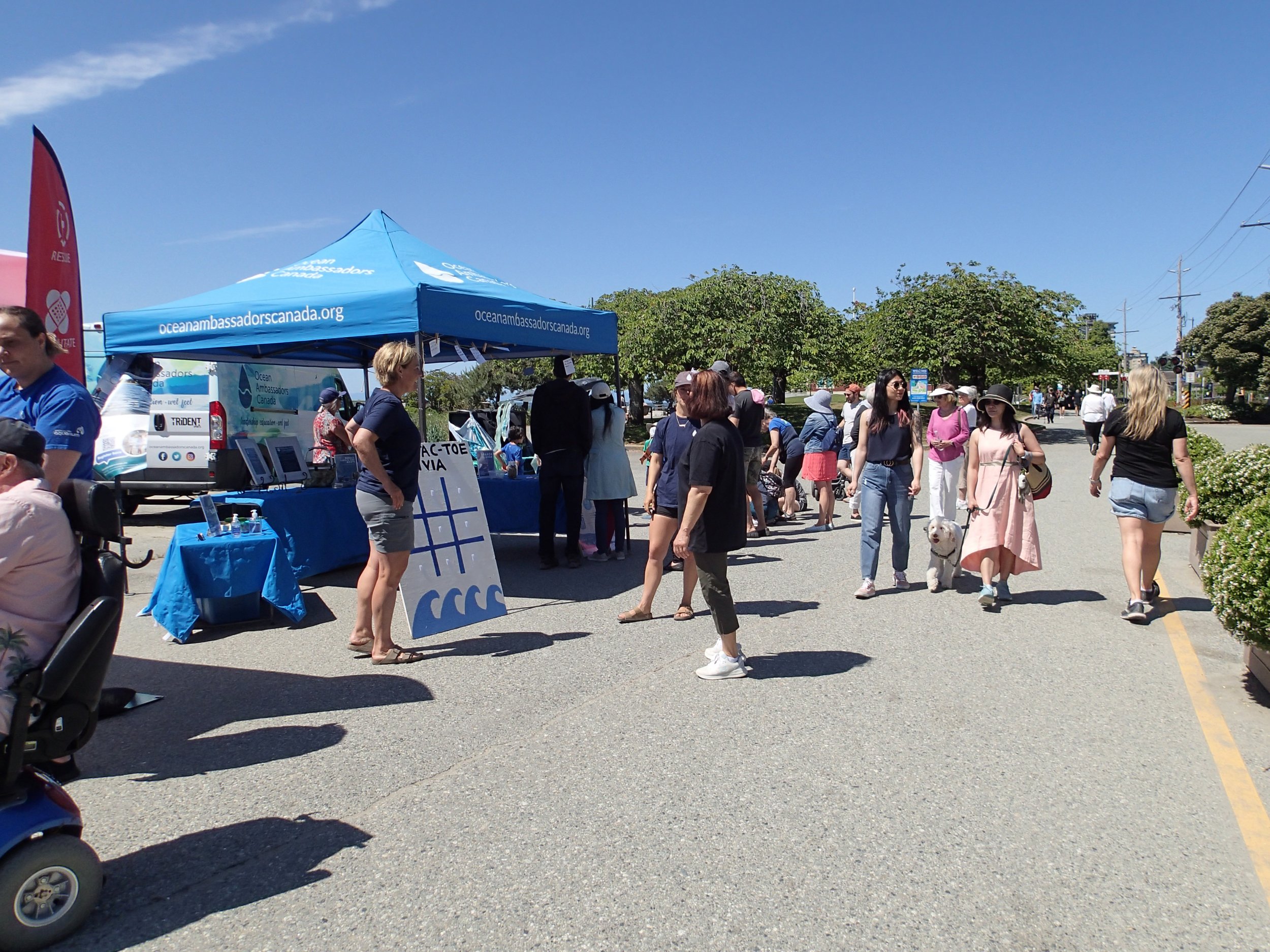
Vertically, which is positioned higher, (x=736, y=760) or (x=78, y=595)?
(x=78, y=595)

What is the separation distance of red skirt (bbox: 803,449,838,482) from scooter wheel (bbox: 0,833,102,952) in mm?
9319

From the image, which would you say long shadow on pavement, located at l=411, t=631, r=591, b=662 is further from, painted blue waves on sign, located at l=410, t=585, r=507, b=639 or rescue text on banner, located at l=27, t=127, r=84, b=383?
rescue text on banner, located at l=27, t=127, r=84, b=383

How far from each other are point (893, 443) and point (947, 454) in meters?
1.60

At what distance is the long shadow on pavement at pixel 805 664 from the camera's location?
5203mm

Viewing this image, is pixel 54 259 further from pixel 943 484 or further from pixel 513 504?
pixel 943 484

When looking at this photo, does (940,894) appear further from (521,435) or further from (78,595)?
(521,435)

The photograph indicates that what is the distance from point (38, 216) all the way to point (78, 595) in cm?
392

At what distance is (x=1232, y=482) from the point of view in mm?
7738

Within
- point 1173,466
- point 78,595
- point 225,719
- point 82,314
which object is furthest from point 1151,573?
point 82,314

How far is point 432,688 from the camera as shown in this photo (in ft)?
16.5

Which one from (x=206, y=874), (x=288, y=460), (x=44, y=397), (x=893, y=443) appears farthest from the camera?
(x=288, y=460)

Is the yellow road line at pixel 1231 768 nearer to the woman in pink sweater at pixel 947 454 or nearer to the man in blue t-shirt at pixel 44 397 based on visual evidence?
the woman in pink sweater at pixel 947 454

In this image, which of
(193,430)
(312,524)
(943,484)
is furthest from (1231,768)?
(193,430)

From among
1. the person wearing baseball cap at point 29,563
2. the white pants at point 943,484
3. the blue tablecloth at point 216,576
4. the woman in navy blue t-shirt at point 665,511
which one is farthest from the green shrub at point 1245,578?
the blue tablecloth at point 216,576
